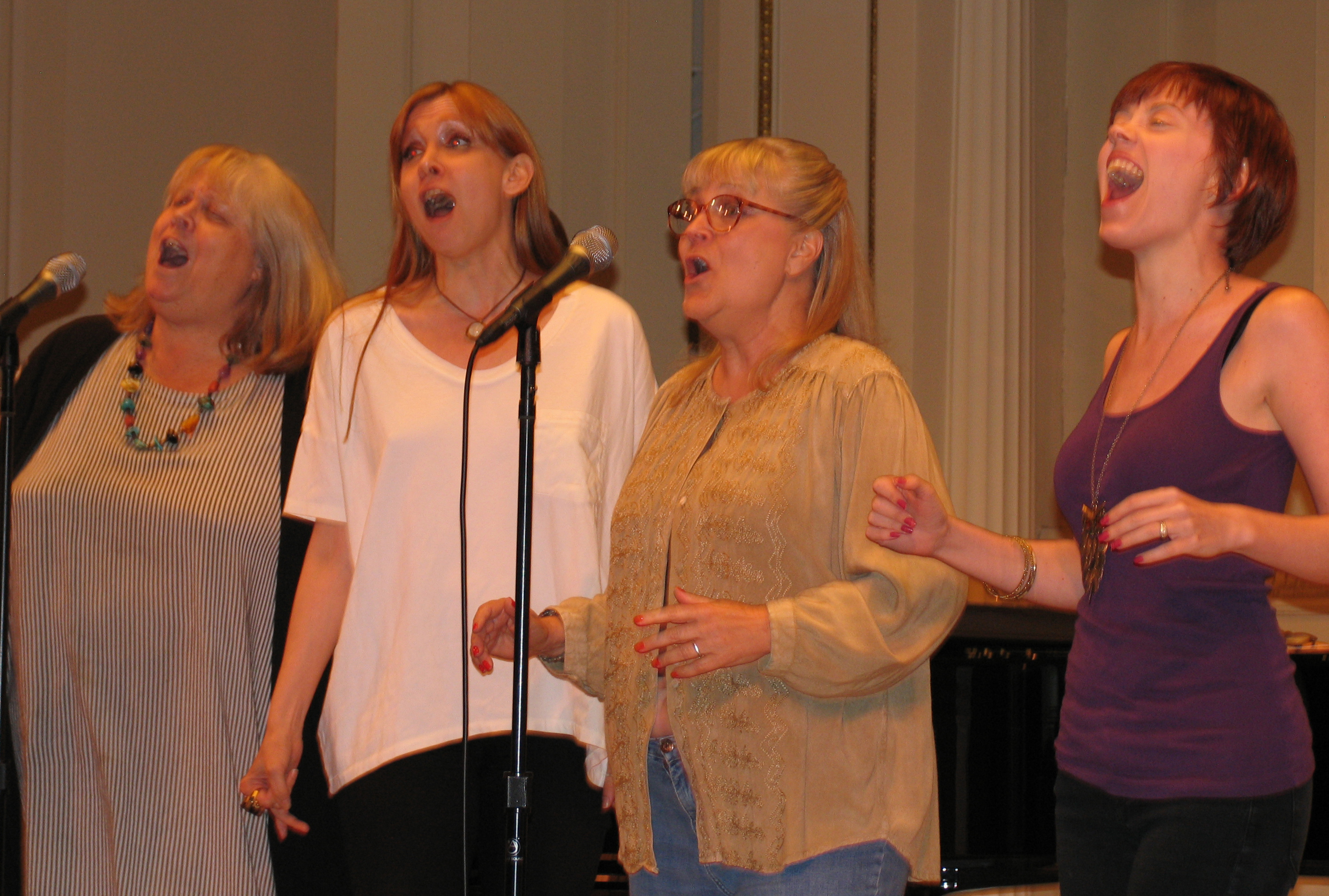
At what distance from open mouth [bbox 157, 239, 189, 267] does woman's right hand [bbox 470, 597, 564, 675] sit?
129 centimetres

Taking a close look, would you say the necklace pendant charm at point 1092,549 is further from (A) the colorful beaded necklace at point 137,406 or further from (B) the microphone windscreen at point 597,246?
(A) the colorful beaded necklace at point 137,406

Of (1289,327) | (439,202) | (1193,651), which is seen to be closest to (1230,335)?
(1289,327)

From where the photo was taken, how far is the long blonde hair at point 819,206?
211cm

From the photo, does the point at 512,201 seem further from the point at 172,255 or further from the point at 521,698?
the point at 521,698

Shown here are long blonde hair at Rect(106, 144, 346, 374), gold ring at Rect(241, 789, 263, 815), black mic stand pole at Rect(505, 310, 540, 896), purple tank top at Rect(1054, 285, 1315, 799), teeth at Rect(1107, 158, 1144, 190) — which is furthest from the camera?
long blonde hair at Rect(106, 144, 346, 374)

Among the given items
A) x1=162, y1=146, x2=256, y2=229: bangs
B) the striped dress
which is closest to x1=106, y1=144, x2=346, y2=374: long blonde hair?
x1=162, y1=146, x2=256, y2=229: bangs

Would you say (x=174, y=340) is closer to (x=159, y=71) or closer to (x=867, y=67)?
(x=159, y=71)

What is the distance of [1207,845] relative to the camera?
5.38 feet

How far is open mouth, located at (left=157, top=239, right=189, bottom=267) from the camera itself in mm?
2896

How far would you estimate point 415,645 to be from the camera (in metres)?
2.19

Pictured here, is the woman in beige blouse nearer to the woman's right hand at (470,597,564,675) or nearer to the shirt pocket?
the woman's right hand at (470,597,564,675)

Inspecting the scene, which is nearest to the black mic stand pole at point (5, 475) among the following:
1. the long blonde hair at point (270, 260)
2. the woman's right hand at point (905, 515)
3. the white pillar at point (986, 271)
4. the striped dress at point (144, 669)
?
the striped dress at point (144, 669)

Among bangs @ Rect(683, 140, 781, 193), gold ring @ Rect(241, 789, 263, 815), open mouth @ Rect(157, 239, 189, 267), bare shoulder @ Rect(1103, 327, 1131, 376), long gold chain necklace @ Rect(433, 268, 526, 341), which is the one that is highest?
bangs @ Rect(683, 140, 781, 193)

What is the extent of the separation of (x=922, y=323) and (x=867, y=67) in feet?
3.32
